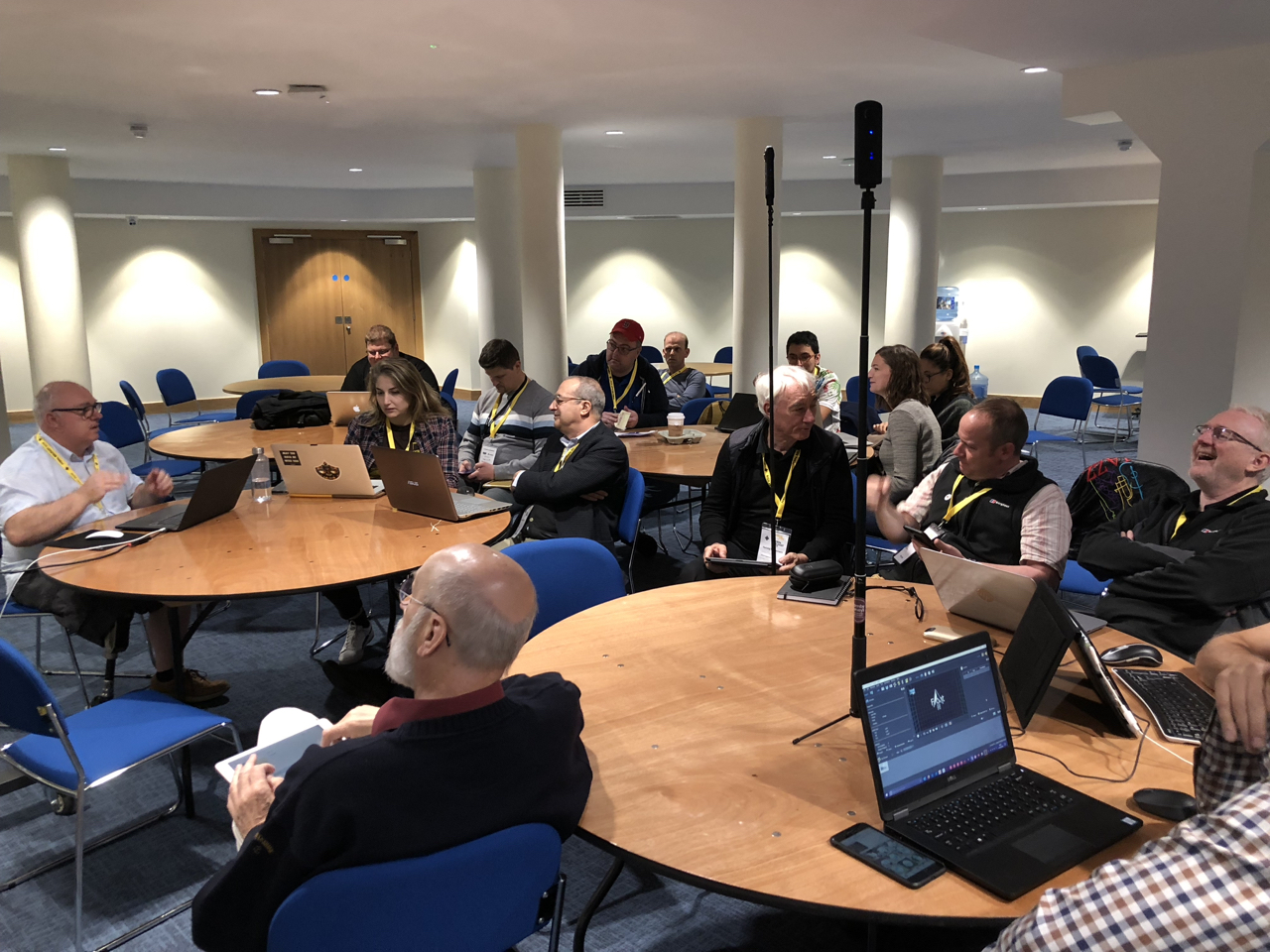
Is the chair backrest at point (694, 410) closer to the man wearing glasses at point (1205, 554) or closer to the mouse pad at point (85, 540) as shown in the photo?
the man wearing glasses at point (1205, 554)

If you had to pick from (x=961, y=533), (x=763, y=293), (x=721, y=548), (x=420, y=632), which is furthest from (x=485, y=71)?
(x=420, y=632)

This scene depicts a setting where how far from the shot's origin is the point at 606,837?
1.56 metres

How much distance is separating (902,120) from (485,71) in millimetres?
3917

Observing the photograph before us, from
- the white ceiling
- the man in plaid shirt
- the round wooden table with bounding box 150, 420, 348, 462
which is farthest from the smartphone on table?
the round wooden table with bounding box 150, 420, 348, 462

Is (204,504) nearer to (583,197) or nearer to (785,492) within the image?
(785,492)

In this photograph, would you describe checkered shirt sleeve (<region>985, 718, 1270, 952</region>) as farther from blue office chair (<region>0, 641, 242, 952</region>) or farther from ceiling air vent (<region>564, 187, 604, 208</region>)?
ceiling air vent (<region>564, 187, 604, 208</region>)

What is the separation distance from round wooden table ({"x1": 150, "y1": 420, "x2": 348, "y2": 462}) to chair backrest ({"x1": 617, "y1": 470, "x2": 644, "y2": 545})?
84.4 inches

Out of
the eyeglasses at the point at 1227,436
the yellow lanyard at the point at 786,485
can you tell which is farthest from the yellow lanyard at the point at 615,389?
the eyeglasses at the point at 1227,436

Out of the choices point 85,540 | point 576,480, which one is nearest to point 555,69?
point 576,480

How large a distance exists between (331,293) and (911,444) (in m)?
11.7

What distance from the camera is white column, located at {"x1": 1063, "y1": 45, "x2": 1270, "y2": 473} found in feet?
16.3

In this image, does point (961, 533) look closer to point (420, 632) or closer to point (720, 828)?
point (720, 828)

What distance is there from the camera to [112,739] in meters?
2.50

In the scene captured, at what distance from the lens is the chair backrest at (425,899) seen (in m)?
1.30
